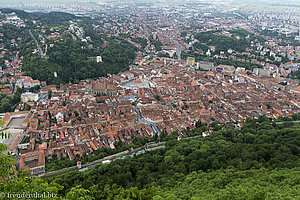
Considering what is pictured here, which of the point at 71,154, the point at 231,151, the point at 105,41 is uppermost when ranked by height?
the point at 105,41

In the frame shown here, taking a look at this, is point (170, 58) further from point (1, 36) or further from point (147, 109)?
point (1, 36)

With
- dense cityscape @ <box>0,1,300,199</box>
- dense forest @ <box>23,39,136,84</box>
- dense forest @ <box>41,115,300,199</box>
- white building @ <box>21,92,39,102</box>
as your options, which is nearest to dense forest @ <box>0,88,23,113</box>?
dense cityscape @ <box>0,1,300,199</box>

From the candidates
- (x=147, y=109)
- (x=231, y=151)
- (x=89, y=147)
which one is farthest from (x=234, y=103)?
(x=89, y=147)

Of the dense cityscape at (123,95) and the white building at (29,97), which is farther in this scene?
the white building at (29,97)

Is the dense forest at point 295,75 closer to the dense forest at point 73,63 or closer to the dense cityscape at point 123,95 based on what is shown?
the dense cityscape at point 123,95

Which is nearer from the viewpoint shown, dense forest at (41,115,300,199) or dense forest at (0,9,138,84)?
dense forest at (41,115,300,199)

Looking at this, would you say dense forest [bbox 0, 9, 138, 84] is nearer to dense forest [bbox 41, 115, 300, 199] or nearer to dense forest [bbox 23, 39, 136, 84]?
dense forest [bbox 23, 39, 136, 84]

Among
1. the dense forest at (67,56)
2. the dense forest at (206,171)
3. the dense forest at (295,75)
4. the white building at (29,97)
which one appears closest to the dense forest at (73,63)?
the dense forest at (67,56)
